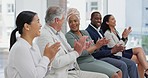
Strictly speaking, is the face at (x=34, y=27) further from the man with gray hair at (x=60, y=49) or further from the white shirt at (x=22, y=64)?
the man with gray hair at (x=60, y=49)

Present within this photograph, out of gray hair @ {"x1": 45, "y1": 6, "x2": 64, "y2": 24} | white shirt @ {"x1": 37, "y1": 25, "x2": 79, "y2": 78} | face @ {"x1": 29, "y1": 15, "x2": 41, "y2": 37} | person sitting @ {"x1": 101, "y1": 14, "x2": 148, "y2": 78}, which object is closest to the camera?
face @ {"x1": 29, "y1": 15, "x2": 41, "y2": 37}

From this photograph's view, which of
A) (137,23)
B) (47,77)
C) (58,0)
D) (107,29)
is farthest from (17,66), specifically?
(137,23)

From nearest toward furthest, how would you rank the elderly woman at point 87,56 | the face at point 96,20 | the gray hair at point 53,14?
the gray hair at point 53,14, the elderly woman at point 87,56, the face at point 96,20

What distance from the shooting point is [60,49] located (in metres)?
2.50

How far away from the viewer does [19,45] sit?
1.90 metres

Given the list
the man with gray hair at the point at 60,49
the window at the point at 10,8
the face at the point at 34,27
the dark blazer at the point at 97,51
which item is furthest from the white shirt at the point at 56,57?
the window at the point at 10,8

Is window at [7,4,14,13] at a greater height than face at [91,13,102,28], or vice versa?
window at [7,4,14,13]

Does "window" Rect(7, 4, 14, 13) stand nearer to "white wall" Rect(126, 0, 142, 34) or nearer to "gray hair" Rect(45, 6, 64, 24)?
"gray hair" Rect(45, 6, 64, 24)

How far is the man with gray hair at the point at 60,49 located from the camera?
2.40 meters

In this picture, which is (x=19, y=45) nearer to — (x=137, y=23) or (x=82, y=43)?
(x=82, y=43)

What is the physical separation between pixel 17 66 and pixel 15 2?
Result: 291cm

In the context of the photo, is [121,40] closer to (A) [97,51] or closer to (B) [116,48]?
(B) [116,48]

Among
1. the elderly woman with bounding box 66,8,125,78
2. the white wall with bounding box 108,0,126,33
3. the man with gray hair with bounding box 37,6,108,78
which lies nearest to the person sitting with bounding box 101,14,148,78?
the elderly woman with bounding box 66,8,125,78

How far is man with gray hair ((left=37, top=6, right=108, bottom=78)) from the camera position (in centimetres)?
240
